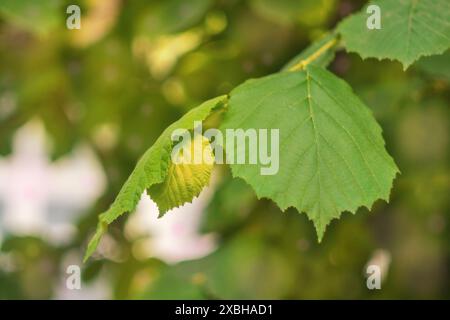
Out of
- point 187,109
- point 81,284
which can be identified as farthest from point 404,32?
point 81,284

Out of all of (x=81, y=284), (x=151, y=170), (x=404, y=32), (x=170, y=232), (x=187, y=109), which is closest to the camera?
(x=151, y=170)

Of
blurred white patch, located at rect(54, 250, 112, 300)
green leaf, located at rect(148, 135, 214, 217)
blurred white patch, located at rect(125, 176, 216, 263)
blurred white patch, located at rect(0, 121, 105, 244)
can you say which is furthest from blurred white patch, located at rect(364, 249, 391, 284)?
blurred white patch, located at rect(0, 121, 105, 244)

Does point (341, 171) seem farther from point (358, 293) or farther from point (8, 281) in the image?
point (8, 281)

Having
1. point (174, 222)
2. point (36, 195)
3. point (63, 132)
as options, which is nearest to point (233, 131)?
point (63, 132)

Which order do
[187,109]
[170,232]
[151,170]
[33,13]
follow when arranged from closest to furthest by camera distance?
[151,170], [33,13], [187,109], [170,232]

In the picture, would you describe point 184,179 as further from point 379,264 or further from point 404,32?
point 379,264

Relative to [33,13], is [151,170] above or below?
below
